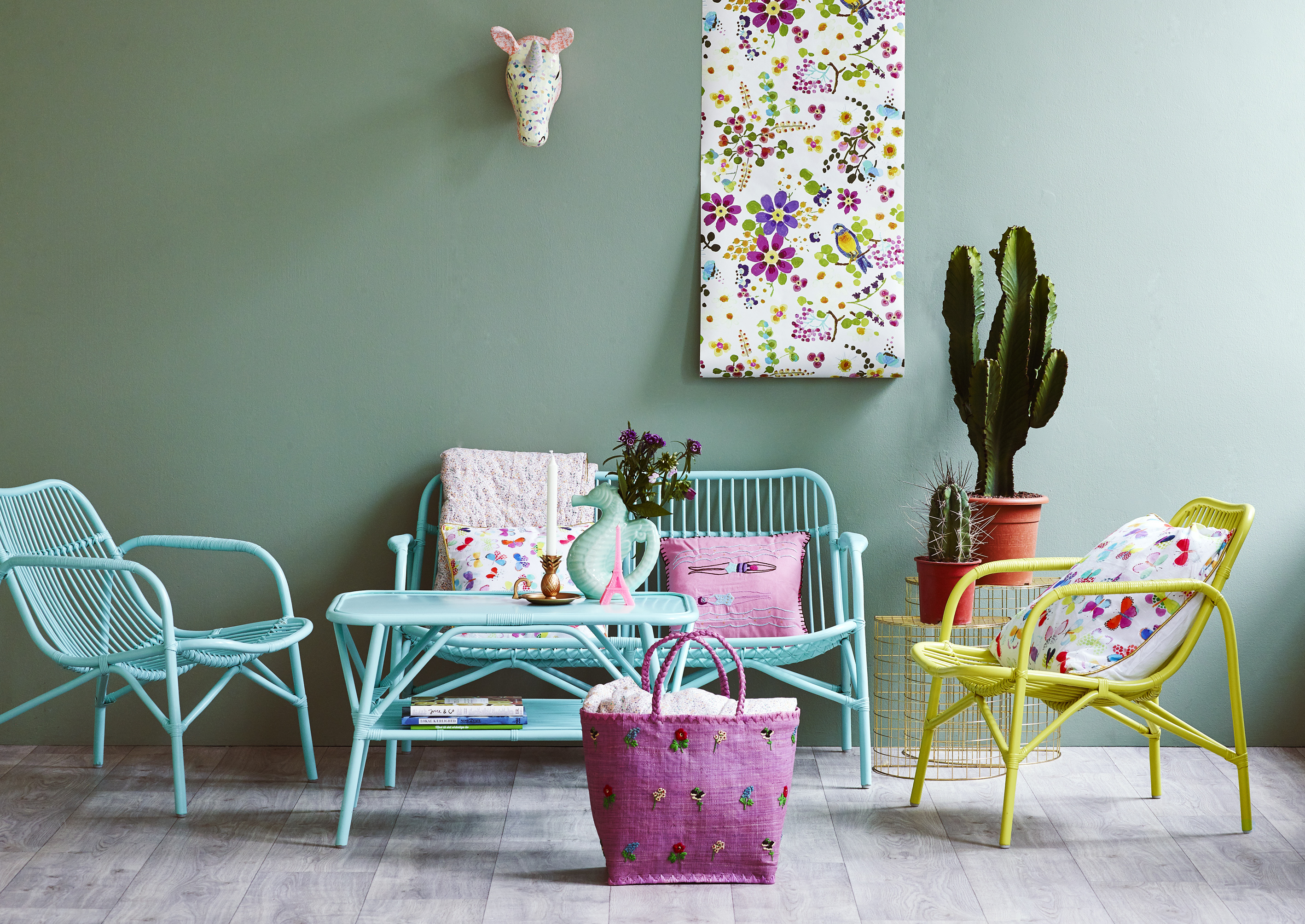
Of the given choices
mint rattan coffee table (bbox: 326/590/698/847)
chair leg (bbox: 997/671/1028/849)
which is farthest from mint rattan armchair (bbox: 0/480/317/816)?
chair leg (bbox: 997/671/1028/849)

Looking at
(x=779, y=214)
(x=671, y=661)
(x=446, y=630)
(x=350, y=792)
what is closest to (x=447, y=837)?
(x=350, y=792)

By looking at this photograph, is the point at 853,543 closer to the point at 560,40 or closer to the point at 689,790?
the point at 689,790

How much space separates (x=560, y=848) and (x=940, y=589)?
125cm

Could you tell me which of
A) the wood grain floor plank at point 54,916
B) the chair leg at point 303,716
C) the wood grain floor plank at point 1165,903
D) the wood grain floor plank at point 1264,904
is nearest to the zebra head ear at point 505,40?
the chair leg at point 303,716

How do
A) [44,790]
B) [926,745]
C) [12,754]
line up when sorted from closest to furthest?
[926,745] → [44,790] → [12,754]

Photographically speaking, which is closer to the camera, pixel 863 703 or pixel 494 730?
pixel 494 730

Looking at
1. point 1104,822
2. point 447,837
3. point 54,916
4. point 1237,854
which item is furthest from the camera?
point 1104,822

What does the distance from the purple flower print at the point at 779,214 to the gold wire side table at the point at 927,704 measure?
3.69 feet

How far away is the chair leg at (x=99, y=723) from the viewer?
10.5ft

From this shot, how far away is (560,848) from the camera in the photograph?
2592 millimetres

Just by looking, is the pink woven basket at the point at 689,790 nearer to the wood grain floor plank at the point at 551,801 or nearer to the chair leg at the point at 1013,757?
the wood grain floor plank at the point at 551,801

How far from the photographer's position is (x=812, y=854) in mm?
2547

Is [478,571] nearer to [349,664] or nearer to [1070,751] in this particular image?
[349,664]

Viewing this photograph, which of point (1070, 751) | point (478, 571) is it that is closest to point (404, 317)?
point (478, 571)
